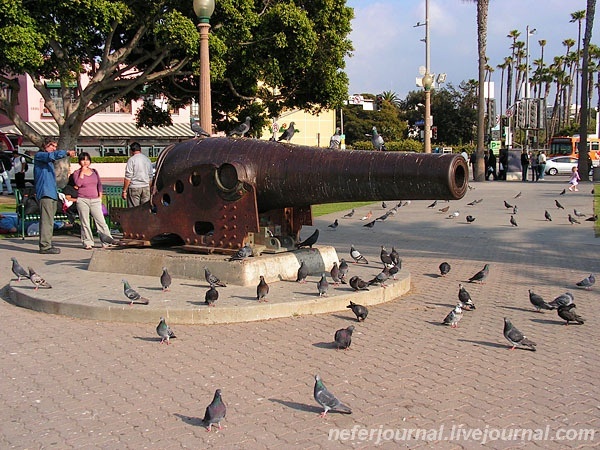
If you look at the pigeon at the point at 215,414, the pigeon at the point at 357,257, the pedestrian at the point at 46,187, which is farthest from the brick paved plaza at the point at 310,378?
Answer: the pedestrian at the point at 46,187

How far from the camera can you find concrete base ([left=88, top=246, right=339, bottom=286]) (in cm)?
819

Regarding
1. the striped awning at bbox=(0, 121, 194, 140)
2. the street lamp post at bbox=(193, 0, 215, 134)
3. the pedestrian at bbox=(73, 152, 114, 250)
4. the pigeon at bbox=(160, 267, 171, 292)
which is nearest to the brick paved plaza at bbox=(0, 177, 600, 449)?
the pigeon at bbox=(160, 267, 171, 292)

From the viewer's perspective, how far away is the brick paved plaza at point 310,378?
4.47m

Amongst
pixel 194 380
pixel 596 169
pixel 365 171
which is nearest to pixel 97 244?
pixel 365 171

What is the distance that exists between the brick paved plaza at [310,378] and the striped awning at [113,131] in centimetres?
3947

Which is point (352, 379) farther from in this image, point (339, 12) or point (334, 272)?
point (339, 12)

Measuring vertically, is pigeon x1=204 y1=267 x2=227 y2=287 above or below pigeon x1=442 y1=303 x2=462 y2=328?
above

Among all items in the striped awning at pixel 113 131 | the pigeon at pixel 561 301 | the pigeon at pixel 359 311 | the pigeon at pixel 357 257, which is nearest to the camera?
the pigeon at pixel 359 311

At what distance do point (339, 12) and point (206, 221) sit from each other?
1546 centimetres

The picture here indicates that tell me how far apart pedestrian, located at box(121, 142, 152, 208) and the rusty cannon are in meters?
2.70

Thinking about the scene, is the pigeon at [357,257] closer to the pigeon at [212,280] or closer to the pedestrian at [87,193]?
the pigeon at [212,280]

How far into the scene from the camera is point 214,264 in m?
8.29

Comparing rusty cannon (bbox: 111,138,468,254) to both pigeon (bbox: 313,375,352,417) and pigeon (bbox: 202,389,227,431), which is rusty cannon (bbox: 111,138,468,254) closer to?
pigeon (bbox: 313,375,352,417)

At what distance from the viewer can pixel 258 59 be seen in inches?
815
